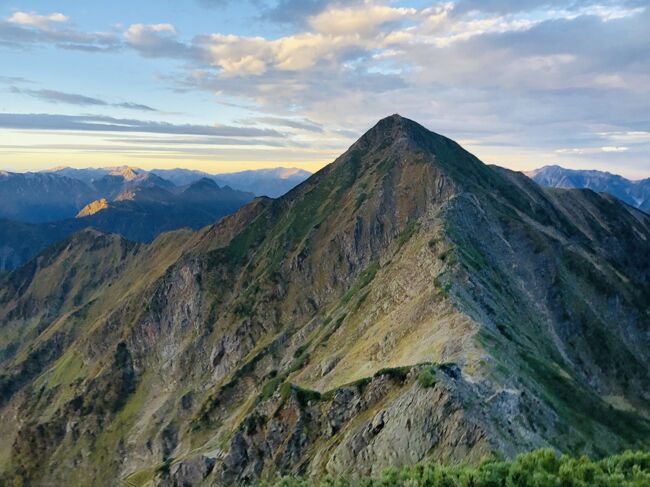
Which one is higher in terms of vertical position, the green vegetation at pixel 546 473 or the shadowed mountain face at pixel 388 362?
the green vegetation at pixel 546 473

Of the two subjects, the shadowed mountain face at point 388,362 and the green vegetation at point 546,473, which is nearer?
the green vegetation at point 546,473

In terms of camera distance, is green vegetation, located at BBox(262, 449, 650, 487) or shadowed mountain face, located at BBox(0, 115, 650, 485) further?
shadowed mountain face, located at BBox(0, 115, 650, 485)

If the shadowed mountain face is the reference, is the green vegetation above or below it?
above

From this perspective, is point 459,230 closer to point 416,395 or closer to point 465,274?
point 465,274
